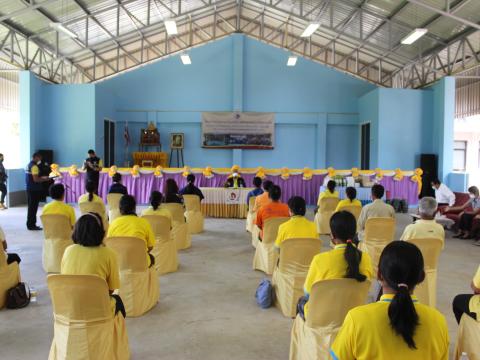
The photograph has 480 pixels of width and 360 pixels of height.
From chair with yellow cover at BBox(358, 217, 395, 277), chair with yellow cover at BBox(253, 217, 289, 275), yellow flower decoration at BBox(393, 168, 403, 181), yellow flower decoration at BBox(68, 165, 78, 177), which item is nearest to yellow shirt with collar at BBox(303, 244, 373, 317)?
chair with yellow cover at BBox(253, 217, 289, 275)

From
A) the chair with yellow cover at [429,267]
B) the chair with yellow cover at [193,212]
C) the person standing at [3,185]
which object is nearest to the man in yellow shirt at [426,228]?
the chair with yellow cover at [429,267]

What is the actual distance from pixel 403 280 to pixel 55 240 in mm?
4591

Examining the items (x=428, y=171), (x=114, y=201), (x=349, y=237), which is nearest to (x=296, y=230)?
(x=349, y=237)

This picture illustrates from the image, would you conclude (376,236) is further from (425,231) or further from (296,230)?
(296,230)

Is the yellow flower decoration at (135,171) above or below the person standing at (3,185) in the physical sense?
above

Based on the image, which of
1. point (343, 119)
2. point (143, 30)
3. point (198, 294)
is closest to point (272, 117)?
point (343, 119)

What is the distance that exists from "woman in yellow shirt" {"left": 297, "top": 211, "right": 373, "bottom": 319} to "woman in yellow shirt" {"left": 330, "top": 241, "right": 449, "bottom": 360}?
95 centimetres

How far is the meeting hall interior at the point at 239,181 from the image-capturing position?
2.48 meters

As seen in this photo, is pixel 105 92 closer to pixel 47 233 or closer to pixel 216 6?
pixel 216 6

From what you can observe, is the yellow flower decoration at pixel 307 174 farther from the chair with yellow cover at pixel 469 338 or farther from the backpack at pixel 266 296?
the chair with yellow cover at pixel 469 338

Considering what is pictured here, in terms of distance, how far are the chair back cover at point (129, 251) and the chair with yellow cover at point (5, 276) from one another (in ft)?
3.16

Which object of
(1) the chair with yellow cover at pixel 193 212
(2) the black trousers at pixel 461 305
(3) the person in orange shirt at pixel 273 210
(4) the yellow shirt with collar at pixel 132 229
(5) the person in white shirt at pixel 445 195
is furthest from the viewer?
(5) the person in white shirt at pixel 445 195

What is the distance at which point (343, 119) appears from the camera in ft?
52.2

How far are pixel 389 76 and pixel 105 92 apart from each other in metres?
10.7
